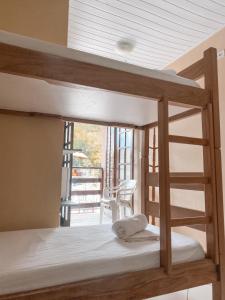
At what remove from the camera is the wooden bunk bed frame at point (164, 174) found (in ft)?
4.05

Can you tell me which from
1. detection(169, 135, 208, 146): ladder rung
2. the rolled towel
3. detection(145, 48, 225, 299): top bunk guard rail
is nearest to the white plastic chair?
the rolled towel

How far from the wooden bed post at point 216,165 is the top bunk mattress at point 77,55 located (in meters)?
0.16

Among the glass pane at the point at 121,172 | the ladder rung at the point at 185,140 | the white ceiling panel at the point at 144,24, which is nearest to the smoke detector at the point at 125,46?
the white ceiling panel at the point at 144,24

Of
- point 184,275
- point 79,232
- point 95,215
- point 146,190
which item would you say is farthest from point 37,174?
point 95,215

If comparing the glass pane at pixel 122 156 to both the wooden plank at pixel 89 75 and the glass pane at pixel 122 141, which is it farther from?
the wooden plank at pixel 89 75

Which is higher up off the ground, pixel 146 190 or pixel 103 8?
pixel 103 8

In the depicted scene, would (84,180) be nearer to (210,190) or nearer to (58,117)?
(58,117)

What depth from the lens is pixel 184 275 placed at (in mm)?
1532

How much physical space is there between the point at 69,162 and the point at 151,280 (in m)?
2.60

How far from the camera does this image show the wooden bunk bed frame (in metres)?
1.23

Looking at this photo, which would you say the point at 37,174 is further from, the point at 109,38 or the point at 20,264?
the point at 109,38

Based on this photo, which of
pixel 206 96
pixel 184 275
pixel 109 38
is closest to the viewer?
pixel 184 275

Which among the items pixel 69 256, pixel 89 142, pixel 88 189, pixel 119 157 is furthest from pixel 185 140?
pixel 89 142

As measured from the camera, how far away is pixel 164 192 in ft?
4.90
